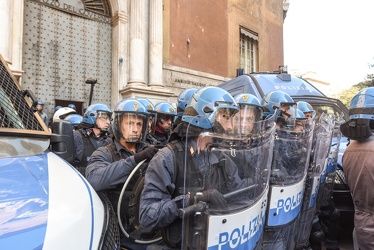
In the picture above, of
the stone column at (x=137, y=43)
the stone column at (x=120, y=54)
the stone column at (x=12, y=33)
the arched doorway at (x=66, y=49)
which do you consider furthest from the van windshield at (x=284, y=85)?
the arched doorway at (x=66, y=49)

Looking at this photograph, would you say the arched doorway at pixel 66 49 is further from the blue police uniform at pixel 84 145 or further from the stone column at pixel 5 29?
the blue police uniform at pixel 84 145

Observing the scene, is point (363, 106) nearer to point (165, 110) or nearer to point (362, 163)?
point (362, 163)

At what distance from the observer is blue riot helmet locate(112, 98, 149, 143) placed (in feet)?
9.68

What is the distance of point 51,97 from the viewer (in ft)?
32.1

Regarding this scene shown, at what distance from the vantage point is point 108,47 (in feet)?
36.8

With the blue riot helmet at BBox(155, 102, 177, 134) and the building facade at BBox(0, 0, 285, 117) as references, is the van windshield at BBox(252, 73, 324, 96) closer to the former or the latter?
the blue riot helmet at BBox(155, 102, 177, 134)

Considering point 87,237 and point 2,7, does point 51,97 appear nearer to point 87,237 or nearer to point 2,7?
point 2,7

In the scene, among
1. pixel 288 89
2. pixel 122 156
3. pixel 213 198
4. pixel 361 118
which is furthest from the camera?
pixel 288 89

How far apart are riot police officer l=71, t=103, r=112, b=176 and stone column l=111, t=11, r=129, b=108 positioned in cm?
579

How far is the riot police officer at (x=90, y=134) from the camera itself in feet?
14.0

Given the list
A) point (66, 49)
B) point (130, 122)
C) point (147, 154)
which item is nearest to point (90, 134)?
point (130, 122)

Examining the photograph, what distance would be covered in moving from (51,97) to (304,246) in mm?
9072

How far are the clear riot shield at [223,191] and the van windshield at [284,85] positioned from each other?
4.93 metres

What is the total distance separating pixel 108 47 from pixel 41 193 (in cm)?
1039
